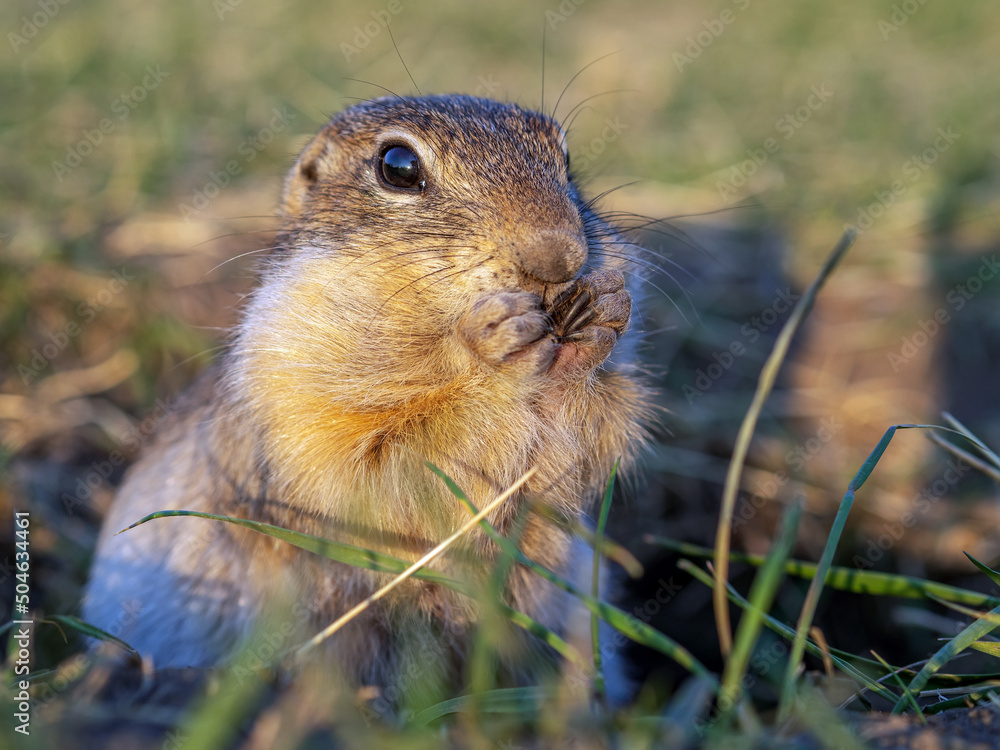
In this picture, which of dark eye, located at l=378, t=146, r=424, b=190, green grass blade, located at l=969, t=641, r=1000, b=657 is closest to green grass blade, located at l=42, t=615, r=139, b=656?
dark eye, located at l=378, t=146, r=424, b=190

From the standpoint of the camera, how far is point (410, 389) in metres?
2.30

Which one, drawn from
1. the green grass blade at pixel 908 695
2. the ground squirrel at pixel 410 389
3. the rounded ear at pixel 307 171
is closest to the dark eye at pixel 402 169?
the ground squirrel at pixel 410 389

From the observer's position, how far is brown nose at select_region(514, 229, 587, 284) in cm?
209

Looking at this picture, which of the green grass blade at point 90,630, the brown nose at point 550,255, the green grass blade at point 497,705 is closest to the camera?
the green grass blade at point 497,705

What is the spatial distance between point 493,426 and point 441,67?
6039 mm

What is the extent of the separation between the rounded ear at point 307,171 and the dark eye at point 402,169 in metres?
0.42

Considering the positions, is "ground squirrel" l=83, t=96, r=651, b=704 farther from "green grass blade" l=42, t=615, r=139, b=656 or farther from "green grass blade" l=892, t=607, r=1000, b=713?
"green grass blade" l=892, t=607, r=1000, b=713

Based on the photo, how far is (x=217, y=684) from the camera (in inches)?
72.8

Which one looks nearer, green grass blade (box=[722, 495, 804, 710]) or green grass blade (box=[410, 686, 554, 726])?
green grass blade (box=[722, 495, 804, 710])

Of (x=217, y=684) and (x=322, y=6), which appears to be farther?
(x=322, y=6)

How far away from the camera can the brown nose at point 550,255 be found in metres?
2.09

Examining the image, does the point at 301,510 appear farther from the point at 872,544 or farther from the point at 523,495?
the point at 872,544

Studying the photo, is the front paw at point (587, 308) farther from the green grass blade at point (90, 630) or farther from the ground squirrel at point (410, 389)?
the green grass blade at point (90, 630)

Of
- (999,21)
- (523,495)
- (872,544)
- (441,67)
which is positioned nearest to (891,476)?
(872,544)
